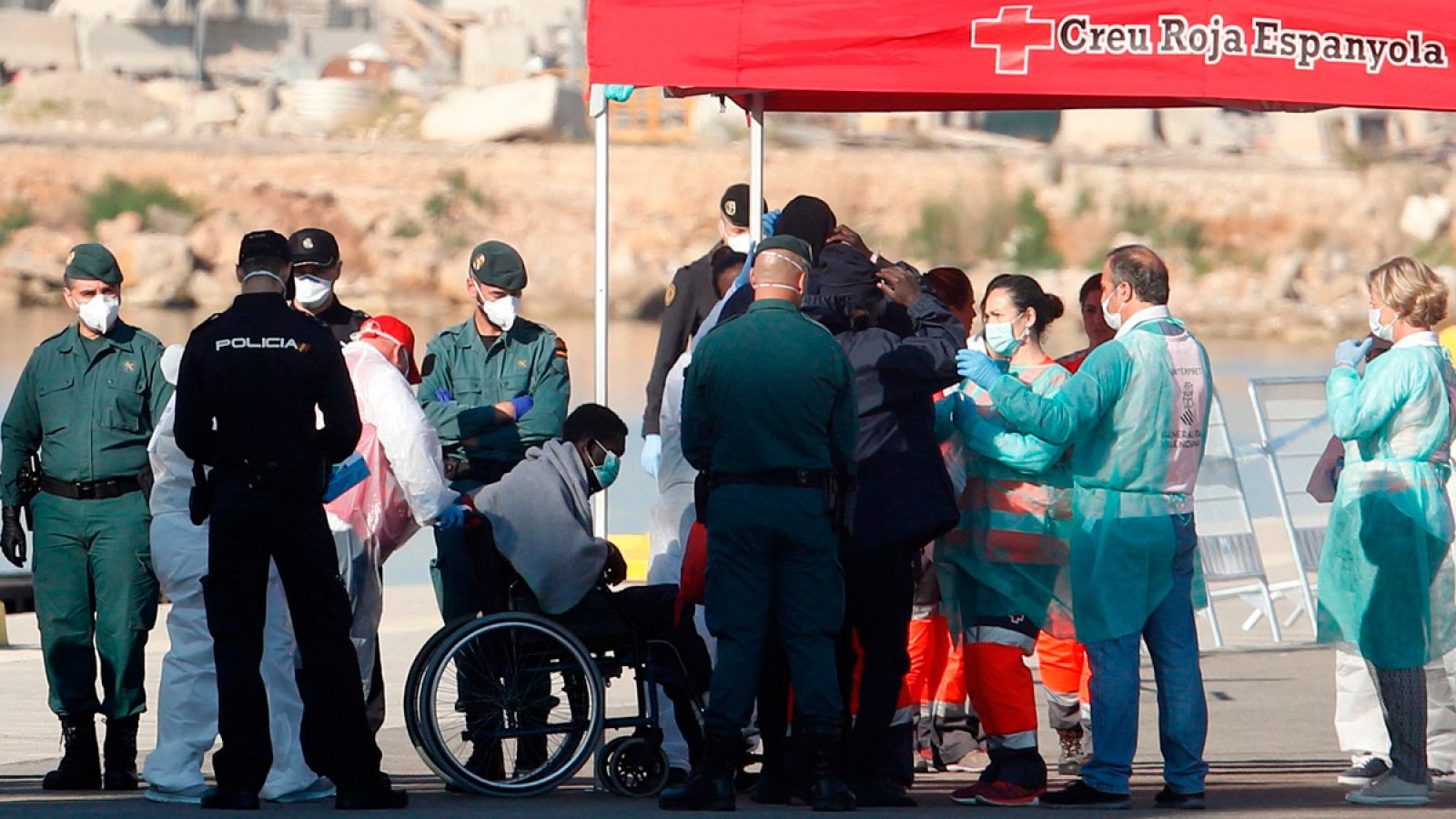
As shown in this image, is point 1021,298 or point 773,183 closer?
point 1021,298

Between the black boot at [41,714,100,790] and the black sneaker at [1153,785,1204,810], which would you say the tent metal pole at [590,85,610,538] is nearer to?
the black boot at [41,714,100,790]

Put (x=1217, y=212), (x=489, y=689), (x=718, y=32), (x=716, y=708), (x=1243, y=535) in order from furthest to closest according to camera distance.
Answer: (x=1217, y=212) → (x=1243, y=535) → (x=718, y=32) → (x=489, y=689) → (x=716, y=708)

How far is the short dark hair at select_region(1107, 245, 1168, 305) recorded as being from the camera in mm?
6668

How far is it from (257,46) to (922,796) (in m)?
88.7

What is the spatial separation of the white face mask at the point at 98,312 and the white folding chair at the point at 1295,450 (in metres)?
6.18

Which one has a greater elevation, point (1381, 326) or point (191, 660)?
point (1381, 326)

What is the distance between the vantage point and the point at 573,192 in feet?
213

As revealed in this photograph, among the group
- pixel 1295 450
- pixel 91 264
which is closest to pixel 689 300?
pixel 91 264

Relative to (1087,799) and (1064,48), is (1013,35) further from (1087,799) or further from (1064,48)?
(1087,799)

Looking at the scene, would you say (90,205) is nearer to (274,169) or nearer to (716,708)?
(274,169)

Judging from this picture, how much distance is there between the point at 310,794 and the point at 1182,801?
8.44 ft

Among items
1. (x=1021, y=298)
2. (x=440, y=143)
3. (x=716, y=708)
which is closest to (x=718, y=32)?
(x=1021, y=298)

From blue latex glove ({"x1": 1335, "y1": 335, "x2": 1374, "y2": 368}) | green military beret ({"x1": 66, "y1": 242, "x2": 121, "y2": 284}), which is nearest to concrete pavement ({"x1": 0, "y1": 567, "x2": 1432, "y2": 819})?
blue latex glove ({"x1": 1335, "y1": 335, "x2": 1374, "y2": 368})

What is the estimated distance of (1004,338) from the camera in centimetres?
707
